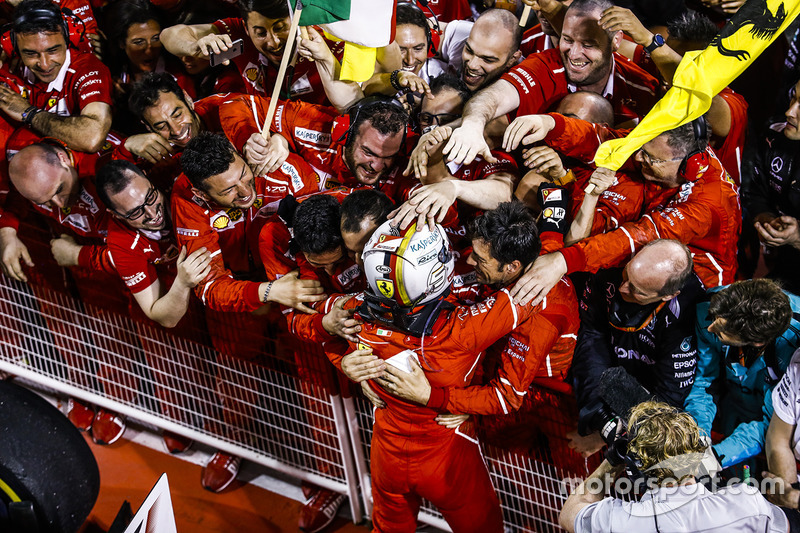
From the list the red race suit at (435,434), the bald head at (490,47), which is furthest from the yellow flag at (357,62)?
the red race suit at (435,434)

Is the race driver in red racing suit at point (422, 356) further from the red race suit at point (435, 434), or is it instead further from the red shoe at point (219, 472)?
the red shoe at point (219, 472)

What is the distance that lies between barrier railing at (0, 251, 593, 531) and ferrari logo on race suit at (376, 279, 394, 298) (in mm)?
1159

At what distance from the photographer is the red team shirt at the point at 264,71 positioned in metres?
5.52

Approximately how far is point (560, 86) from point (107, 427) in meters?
4.39

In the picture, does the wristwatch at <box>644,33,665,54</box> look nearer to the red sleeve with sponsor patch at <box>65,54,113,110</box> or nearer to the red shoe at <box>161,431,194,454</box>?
the red sleeve with sponsor patch at <box>65,54,113,110</box>

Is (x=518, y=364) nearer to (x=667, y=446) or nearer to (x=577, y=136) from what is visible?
(x=667, y=446)

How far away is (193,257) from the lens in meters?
4.47

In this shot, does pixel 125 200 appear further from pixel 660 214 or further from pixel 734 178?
pixel 734 178

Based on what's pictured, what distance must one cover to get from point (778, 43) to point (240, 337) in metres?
4.66

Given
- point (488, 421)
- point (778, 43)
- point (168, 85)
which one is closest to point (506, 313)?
point (488, 421)

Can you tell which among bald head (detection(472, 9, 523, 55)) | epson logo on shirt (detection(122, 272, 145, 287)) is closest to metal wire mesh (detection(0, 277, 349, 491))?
epson logo on shirt (detection(122, 272, 145, 287))

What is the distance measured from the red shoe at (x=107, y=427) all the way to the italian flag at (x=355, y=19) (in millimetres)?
3579

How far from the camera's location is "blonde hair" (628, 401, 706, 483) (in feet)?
9.61

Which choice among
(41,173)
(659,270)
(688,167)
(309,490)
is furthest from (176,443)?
(688,167)
